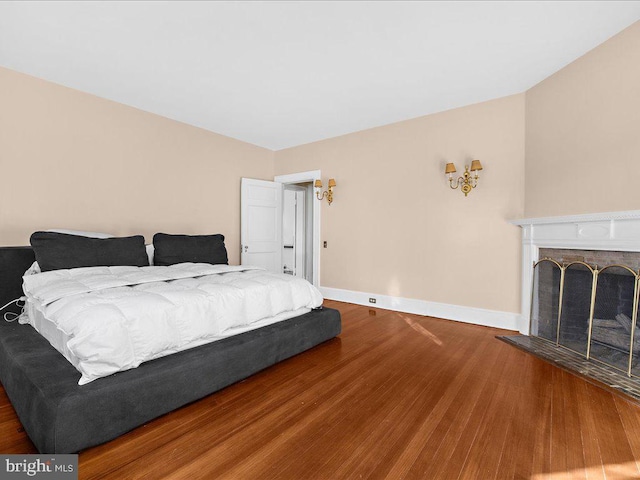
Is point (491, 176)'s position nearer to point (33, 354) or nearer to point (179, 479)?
point (179, 479)

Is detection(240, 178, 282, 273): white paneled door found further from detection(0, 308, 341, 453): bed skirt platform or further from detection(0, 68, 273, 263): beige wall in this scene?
detection(0, 308, 341, 453): bed skirt platform

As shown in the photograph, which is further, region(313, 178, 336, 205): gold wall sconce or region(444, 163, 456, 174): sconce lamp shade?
region(313, 178, 336, 205): gold wall sconce

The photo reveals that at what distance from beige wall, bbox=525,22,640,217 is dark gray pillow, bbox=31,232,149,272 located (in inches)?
160

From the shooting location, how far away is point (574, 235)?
2635 millimetres

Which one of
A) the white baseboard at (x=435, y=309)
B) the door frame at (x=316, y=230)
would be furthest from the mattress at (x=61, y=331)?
the door frame at (x=316, y=230)

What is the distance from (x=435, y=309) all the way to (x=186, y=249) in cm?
308

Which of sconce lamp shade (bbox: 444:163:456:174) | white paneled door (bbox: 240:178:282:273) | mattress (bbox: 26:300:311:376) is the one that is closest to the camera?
mattress (bbox: 26:300:311:376)

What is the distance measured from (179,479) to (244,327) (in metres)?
1.06

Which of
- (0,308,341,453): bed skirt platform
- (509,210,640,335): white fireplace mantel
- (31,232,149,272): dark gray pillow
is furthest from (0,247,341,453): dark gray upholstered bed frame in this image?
(509,210,640,335): white fireplace mantel

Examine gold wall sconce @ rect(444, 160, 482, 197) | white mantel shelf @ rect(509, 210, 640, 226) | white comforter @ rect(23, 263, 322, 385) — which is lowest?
white comforter @ rect(23, 263, 322, 385)

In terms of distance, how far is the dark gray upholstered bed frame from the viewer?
134 cm

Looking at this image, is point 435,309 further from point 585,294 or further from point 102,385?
point 102,385

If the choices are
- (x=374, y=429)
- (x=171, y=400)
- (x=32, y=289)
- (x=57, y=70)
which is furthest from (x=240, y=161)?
(x=374, y=429)

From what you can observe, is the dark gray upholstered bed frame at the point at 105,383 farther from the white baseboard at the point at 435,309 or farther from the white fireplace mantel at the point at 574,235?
the white fireplace mantel at the point at 574,235
